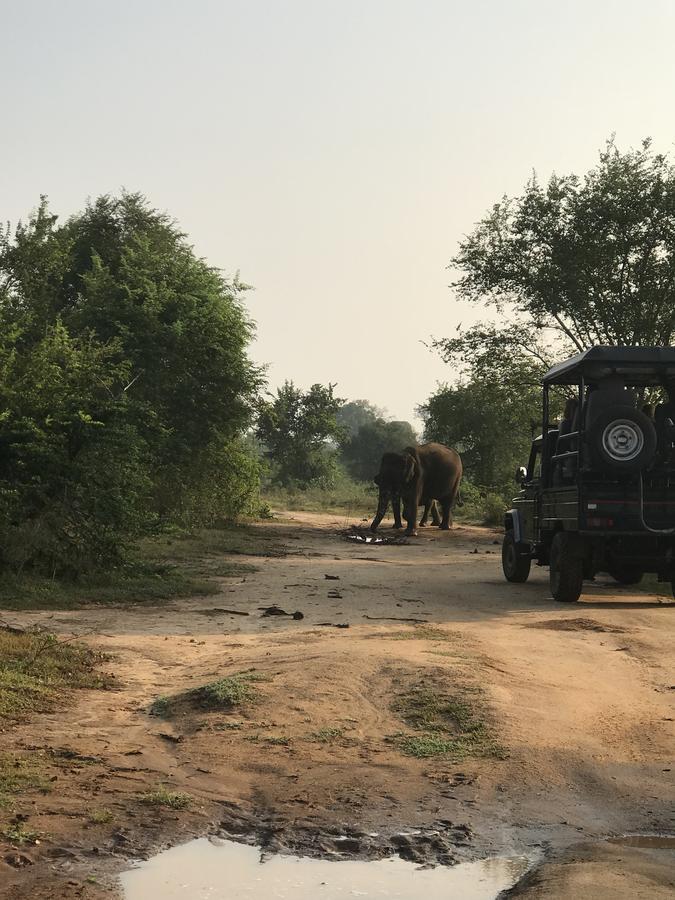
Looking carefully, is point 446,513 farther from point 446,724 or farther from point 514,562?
point 446,724

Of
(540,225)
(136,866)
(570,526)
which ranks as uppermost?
(540,225)

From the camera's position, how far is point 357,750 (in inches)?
271

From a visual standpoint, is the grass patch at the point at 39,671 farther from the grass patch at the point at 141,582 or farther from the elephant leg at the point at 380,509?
the elephant leg at the point at 380,509

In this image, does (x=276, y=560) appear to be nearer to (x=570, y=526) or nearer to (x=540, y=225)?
(x=570, y=526)

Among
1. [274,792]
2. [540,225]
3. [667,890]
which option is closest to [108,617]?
[274,792]

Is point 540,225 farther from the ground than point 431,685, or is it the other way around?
point 540,225

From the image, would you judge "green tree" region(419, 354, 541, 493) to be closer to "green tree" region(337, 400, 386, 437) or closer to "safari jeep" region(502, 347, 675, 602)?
"safari jeep" region(502, 347, 675, 602)

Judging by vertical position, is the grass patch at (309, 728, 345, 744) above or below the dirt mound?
below

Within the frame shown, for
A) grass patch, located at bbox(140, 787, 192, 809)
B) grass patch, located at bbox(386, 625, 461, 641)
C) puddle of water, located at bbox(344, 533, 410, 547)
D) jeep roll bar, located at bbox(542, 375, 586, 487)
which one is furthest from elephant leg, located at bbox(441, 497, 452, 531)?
grass patch, located at bbox(140, 787, 192, 809)

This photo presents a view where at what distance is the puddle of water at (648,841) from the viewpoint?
5379mm

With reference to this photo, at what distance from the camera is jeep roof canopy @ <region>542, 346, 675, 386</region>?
14.1 metres

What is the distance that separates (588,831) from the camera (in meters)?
5.60

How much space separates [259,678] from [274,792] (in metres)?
2.28

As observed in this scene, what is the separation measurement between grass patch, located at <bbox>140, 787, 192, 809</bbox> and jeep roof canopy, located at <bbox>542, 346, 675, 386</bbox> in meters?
9.57
